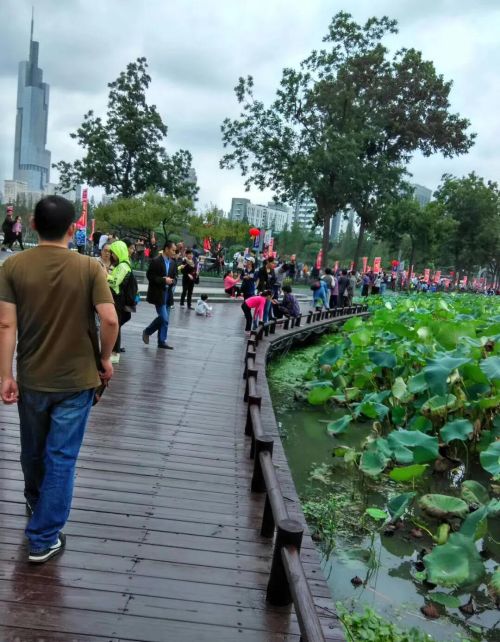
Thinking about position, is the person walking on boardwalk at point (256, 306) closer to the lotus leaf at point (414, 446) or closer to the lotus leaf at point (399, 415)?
the lotus leaf at point (399, 415)

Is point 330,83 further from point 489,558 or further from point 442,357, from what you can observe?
point 489,558

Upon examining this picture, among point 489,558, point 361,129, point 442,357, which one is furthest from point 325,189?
point 489,558

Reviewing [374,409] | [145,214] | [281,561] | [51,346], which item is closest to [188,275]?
[374,409]

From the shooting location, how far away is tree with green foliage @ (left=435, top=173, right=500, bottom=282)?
4059cm

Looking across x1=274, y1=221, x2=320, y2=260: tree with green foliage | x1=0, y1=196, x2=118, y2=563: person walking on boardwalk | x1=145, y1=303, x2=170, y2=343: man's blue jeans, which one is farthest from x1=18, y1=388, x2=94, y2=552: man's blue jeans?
x1=274, y1=221, x2=320, y2=260: tree with green foliage

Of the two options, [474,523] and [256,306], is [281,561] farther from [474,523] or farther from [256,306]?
[256,306]

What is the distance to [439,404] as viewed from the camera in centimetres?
554

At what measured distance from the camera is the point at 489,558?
416cm

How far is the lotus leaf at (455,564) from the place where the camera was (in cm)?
330

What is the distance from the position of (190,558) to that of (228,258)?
46670mm

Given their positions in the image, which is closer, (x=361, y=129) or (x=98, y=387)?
(x=98, y=387)

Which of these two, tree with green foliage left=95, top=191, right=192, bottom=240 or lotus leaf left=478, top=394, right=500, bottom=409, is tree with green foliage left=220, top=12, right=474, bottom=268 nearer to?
tree with green foliage left=95, top=191, right=192, bottom=240

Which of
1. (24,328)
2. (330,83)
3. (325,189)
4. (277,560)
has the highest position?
(330,83)

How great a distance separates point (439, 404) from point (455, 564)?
239 cm
